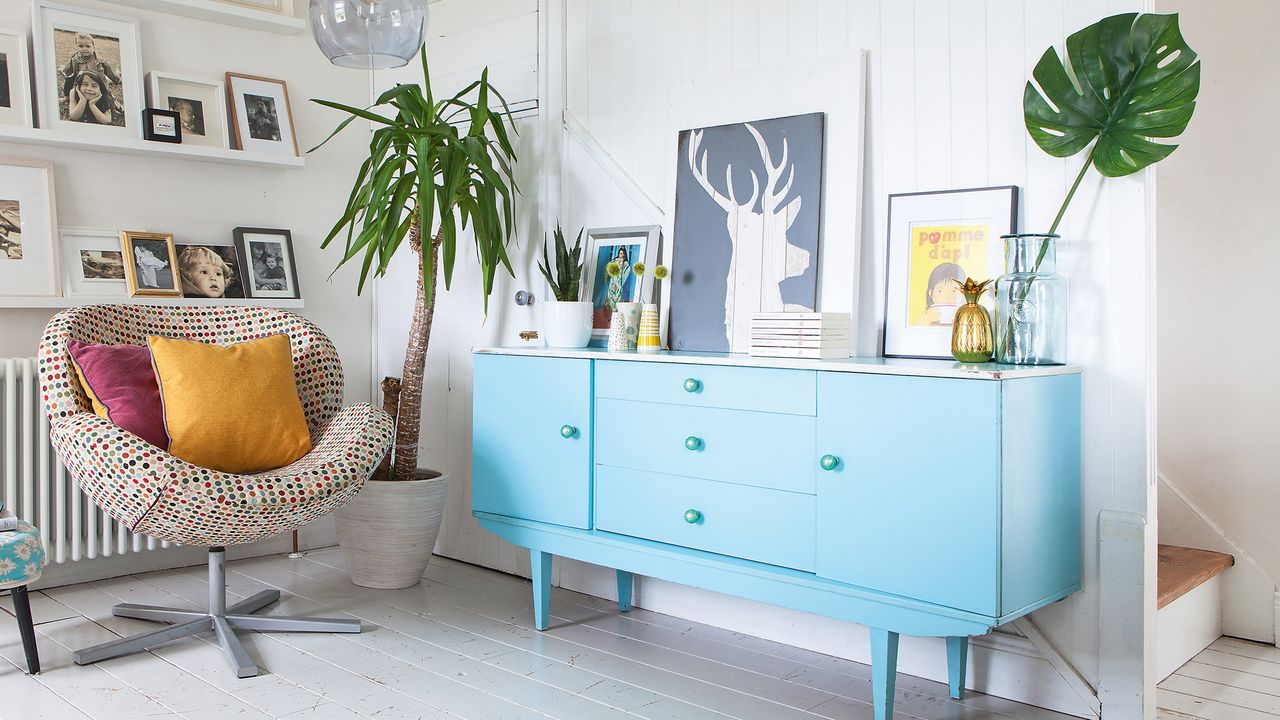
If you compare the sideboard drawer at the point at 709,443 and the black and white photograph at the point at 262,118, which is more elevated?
the black and white photograph at the point at 262,118

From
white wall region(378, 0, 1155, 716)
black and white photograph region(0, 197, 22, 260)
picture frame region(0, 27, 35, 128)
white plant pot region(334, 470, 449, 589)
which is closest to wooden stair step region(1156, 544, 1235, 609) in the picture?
white wall region(378, 0, 1155, 716)

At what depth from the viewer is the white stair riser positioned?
8.45ft

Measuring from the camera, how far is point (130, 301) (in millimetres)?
3391

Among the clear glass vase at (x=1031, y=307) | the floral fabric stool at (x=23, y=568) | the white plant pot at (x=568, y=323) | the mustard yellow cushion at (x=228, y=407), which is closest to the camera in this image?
the clear glass vase at (x=1031, y=307)

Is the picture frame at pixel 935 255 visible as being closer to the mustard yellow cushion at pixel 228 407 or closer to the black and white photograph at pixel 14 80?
the mustard yellow cushion at pixel 228 407

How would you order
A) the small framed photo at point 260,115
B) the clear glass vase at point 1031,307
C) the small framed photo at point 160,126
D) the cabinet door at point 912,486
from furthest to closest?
the small framed photo at point 260,115
the small framed photo at point 160,126
the clear glass vase at point 1031,307
the cabinet door at point 912,486

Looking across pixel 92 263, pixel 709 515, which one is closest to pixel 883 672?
pixel 709 515

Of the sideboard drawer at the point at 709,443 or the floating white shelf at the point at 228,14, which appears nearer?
the sideboard drawer at the point at 709,443

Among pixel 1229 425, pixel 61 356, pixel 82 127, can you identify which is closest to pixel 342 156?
pixel 82 127

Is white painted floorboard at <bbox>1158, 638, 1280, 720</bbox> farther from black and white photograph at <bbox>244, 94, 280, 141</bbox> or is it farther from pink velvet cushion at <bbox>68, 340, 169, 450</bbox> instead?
black and white photograph at <bbox>244, 94, 280, 141</bbox>

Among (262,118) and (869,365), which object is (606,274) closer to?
(869,365)

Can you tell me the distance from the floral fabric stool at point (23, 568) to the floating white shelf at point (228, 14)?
6.40 feet

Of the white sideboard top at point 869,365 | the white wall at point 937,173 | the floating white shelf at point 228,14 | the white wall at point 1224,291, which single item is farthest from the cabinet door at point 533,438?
the white wall at point 1224,291

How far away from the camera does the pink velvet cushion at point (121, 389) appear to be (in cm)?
264
